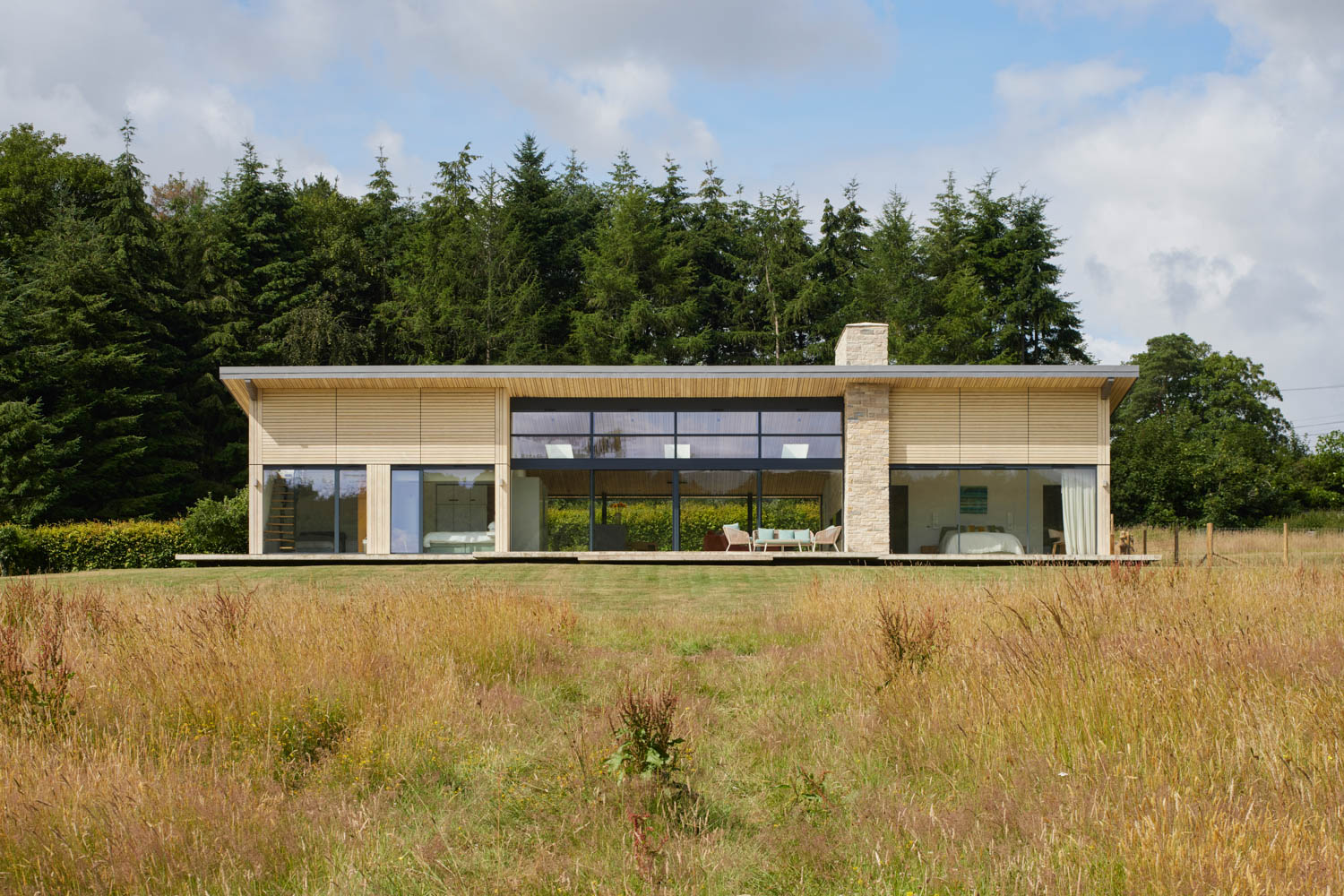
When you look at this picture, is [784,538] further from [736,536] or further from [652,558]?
[652,558]

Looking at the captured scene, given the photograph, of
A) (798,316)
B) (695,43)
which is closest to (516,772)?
(695,43)

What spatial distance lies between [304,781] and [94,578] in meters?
13.5

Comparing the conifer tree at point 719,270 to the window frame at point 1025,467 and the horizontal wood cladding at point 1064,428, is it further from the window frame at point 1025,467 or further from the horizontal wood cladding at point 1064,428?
the horizontal wood cladding at point 1064,428

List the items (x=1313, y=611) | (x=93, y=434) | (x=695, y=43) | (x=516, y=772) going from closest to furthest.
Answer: (x=516, y=772) < (x=1313, y=611) < (x=695, y=43) < (x=93, y=434)

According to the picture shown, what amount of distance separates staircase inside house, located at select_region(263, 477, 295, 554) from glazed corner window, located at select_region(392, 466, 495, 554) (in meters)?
2.11

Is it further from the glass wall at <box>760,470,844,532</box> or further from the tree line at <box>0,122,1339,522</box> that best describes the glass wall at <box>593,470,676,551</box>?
the tree line at <box>0,122,1339,522</box>

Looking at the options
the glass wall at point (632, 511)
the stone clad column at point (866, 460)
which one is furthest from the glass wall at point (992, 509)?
the glass wall at point (632, 511)

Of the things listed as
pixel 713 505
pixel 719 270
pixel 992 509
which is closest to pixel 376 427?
pixel 713 505

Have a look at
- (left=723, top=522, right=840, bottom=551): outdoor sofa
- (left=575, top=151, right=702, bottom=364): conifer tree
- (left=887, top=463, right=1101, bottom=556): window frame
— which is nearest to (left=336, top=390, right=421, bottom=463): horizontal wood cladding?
(left=723, top=522, right=840, bottom=551): outdoor sofa

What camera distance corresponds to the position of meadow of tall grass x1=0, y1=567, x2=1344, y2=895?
3.56 metres

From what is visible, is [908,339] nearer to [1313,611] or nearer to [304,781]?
[1313,611]

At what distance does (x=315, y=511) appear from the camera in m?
20.7

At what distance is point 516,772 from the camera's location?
15.9ft

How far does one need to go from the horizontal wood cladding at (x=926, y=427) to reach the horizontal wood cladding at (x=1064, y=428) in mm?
1605
